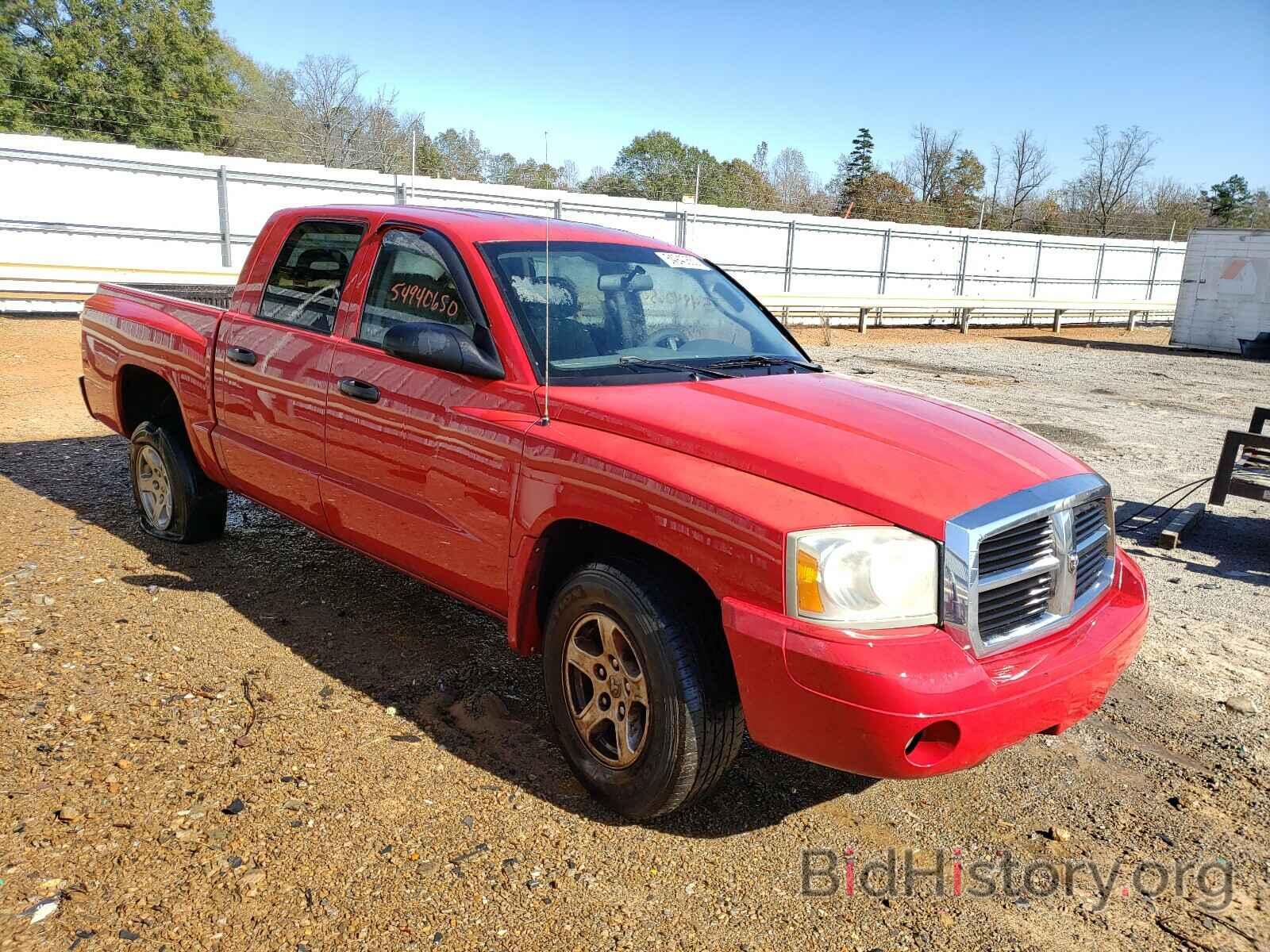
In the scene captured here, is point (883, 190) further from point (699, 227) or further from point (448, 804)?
point (448, 804)

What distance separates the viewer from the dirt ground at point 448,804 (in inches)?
101

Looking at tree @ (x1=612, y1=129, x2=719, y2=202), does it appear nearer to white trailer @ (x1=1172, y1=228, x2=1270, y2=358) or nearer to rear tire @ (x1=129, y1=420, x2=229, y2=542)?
white trailer @ (x1=1172, y1=228, x2=1270, y2=358)

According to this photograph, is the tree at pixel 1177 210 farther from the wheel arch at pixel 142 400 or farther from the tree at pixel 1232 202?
the wheel arch at pixel 142 400

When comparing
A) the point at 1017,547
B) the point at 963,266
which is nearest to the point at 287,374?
the point at 1017,547

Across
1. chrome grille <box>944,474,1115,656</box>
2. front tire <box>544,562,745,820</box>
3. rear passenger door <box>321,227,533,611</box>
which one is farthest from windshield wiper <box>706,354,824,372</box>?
chrome grille <box>944,474,1115,656</box>

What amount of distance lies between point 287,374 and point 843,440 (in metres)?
2.59

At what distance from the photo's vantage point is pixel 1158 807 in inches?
127

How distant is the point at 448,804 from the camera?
10.0 ft

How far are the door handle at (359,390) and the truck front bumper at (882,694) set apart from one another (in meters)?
1.87

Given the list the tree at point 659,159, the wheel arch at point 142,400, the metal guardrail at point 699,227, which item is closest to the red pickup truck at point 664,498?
the wheel arch at point 142,400

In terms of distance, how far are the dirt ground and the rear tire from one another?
25 cm

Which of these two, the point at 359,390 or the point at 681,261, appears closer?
the point at 359,390

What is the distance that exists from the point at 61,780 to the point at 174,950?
39.7 inches

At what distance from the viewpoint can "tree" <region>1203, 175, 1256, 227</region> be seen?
Result: 62.4 meters
